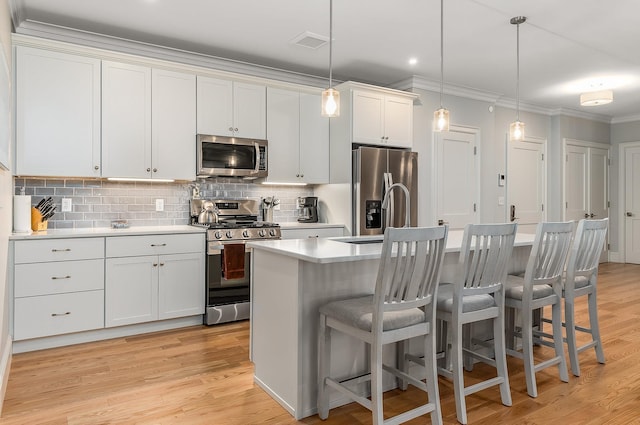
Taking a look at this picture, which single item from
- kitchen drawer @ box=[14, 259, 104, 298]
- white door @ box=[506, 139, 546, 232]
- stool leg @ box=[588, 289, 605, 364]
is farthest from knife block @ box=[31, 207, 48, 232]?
white door @ box=[506, 139, 546, 232]

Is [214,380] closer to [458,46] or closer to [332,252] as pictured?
[332,252]

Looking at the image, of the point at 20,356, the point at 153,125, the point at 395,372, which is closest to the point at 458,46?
the point at 153,125

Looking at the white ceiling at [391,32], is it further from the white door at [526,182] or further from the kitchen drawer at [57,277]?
the kitchen drawer at [57,277]

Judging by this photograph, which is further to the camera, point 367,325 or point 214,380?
point 214,380

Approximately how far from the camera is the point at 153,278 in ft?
12.2

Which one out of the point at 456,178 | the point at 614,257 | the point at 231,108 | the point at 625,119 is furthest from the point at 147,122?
the point at 614,257

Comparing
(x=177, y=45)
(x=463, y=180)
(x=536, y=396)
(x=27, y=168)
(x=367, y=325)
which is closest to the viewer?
(x=367, y=325)

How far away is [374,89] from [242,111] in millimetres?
1494

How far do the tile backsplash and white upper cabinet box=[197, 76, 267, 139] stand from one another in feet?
1.85

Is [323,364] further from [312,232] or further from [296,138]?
[296,138]

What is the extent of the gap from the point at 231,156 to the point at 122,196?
1.08 meters

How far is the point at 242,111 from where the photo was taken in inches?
173

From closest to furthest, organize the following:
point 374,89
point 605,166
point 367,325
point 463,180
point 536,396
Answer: point 367,325, point 536,396, point 374,89, point 463,180, point 605,166

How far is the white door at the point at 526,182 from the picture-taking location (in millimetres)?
6523
